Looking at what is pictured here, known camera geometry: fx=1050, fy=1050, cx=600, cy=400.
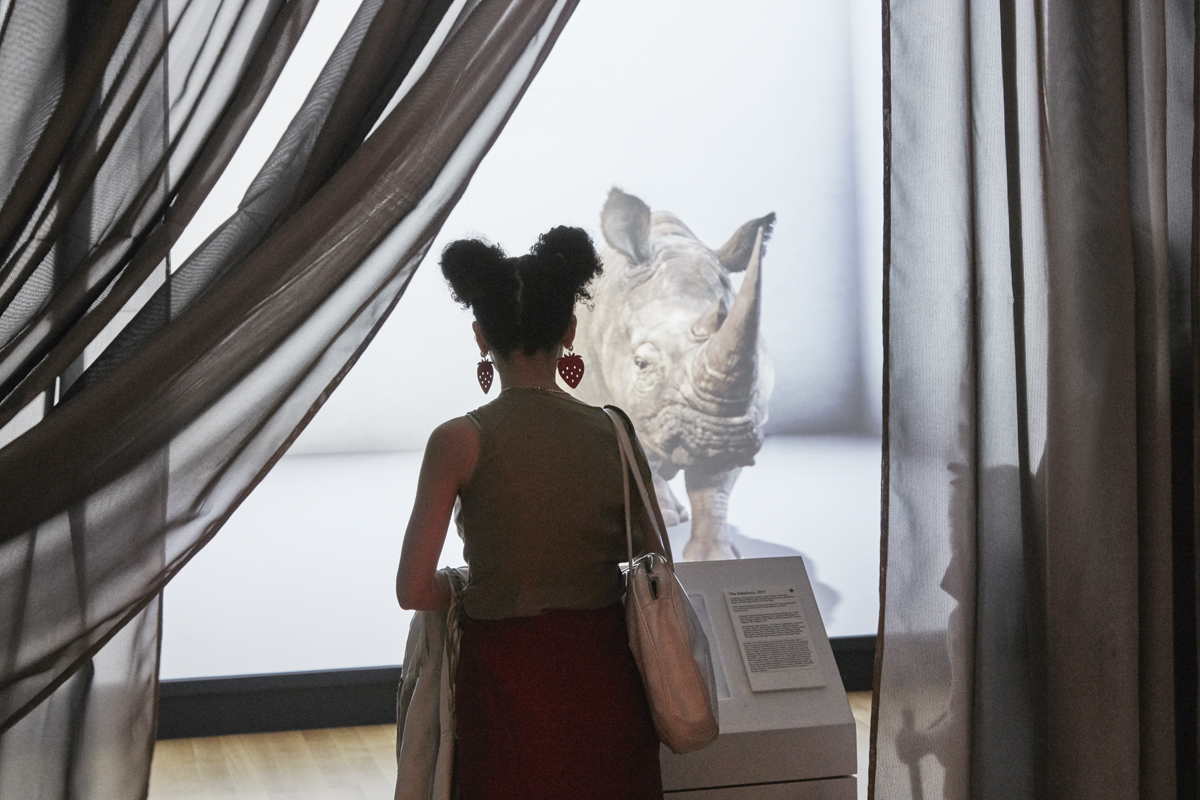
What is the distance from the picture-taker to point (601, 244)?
375 cm

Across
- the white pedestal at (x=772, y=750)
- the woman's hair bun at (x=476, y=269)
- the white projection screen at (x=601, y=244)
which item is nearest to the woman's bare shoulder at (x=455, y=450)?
the woman's hair bun at (x=476, y=269)

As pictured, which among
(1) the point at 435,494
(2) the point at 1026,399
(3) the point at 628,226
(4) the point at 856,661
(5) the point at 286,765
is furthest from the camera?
(4) the point at 856,661

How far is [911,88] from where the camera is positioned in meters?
2.02

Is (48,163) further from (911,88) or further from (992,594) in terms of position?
(992,594)

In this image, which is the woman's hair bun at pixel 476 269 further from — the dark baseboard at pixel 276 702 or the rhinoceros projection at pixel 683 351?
the dark baseboard at pixel 276 702

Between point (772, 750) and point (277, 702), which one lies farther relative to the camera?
point (277, 702)

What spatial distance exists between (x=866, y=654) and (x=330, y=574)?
1969mm

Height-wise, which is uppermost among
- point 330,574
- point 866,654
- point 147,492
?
point 147,492

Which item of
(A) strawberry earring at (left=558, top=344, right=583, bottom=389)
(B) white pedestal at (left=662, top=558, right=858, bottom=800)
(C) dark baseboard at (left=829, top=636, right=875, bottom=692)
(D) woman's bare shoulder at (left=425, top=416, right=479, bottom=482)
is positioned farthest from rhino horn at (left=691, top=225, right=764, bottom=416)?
(D) woman's bare shoulder at (left=425, top=416, right=479, bottom=482)

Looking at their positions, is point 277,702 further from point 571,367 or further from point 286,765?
point 571,367

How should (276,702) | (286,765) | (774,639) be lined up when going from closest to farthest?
(774,639) < (286,765) < (276,702)

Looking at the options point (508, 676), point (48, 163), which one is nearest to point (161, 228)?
point (48, 163)

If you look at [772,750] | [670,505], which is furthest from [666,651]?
[670,505]

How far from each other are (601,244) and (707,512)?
3.42ft
